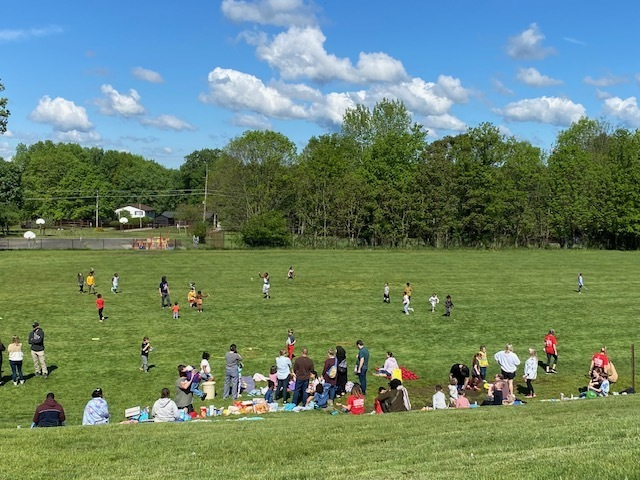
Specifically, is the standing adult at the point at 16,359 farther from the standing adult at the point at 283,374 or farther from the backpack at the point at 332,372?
the backpack at the point at 332,372

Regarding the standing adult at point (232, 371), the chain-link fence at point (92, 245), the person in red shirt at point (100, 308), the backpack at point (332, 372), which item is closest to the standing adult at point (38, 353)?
the standing adult at point (232, 371)

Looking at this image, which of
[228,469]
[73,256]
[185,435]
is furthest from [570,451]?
[73,256]

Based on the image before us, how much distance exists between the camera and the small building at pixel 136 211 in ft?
409

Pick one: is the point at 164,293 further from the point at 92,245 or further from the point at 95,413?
the point at 92,245

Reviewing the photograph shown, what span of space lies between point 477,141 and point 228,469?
73846mm

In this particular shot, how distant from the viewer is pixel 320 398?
1628 centimetres

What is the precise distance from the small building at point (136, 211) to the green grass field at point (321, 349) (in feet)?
229

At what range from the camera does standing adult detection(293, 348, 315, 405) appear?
16484 mm

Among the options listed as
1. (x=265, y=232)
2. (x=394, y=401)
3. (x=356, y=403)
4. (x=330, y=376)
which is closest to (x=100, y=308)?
(x=330, y=376)

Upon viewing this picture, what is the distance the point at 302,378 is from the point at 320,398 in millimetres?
751

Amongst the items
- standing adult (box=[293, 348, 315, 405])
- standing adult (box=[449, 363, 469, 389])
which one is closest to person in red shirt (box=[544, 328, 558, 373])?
standing adult (box=[449, 363, 469, 389])

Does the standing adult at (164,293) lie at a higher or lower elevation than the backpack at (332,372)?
higher

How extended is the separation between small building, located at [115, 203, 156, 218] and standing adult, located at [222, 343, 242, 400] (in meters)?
106

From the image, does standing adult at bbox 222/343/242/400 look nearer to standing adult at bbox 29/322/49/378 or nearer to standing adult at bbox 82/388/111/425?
standing adult at bbox 82/388/111/425
